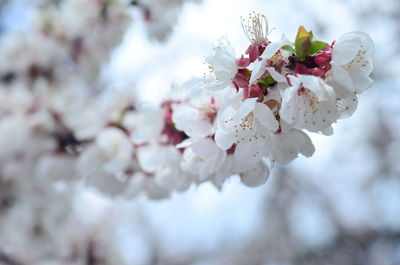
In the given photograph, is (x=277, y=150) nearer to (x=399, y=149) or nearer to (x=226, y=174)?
(x=226, y=174)

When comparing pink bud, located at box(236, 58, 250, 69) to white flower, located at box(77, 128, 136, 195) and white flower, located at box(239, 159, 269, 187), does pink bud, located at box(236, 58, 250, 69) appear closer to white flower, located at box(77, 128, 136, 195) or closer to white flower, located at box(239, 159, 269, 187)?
white flower, located at box(239, 159, 269, 187)

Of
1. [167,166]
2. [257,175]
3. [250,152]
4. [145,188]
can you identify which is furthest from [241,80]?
[145,188]

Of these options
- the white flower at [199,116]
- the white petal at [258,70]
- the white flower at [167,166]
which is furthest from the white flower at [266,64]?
the white flower at [167,166]

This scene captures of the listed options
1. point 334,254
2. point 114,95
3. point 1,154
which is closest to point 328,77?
point 114,95

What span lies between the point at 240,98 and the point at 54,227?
2.08 metres

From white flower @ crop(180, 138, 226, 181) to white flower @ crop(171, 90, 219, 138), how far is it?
0.08 ft

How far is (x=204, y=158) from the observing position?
0.79m

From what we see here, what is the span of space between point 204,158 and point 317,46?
0.32 m

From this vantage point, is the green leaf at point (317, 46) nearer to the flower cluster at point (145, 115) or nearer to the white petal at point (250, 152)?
the flower cluster at point (145, 115)

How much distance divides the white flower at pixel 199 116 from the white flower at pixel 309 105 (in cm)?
23

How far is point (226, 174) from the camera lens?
798 mm

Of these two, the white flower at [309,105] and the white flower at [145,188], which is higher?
the white flower at [309,105]

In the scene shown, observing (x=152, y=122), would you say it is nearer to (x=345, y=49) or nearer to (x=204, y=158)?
(x=204, y=158)

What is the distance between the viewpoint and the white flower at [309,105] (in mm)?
571
